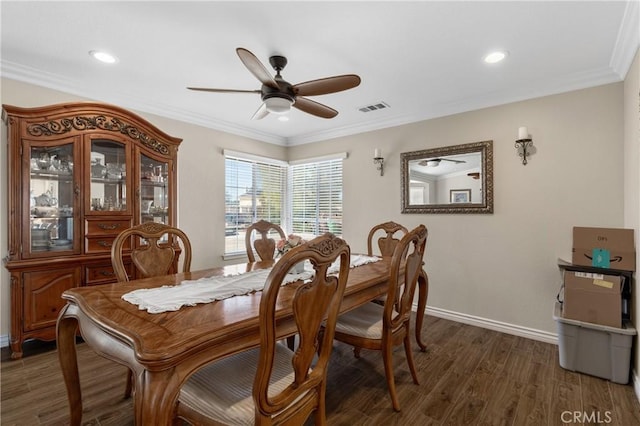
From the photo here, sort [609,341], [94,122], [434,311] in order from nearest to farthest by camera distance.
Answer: [609,341] < [94,122] < [434,311]

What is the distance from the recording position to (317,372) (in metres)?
1.35

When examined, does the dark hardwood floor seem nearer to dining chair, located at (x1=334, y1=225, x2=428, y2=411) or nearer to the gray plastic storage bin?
the gray plastic storage bin

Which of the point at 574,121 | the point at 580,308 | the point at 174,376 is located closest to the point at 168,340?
the point at 174,376

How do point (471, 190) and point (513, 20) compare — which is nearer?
point (513, 20)

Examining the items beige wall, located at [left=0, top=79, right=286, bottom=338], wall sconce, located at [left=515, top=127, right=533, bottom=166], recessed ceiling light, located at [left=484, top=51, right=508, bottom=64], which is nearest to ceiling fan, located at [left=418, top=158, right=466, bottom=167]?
wall sconce, located at [left=515, top=127, right=533, bottom=166]

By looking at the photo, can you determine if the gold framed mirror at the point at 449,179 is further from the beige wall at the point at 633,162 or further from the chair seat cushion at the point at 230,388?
the chair seat cushion at the point at 230,388

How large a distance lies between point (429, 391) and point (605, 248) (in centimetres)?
176

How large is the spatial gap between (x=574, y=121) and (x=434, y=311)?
2424 millimetres

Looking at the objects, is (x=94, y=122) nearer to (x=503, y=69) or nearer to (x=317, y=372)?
(x=317, y=372)

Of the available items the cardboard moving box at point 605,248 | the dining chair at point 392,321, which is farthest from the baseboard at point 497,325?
the dining chair at point 392,321

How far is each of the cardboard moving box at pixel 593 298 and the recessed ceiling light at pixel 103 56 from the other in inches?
160

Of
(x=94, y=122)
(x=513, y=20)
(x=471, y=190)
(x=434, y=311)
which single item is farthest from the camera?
(x=434, y=311)

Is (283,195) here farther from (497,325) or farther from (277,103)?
(497,325)

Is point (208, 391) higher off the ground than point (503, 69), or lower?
lower
